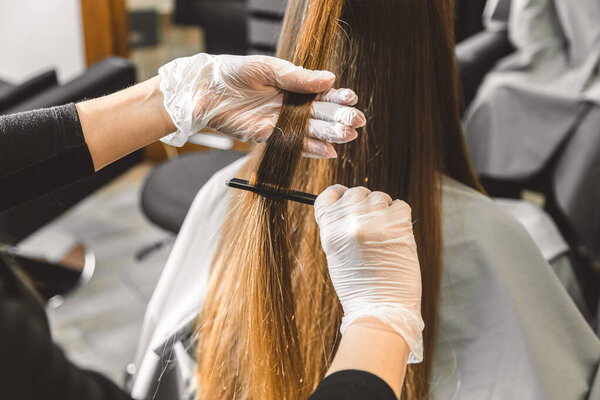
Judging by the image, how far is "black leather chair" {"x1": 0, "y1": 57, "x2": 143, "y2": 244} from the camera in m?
1.84

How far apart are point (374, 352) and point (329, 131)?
302mm

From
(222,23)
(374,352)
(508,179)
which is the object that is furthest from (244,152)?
(222,23)

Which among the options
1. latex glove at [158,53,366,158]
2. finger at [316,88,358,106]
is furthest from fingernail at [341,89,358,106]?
latex glove at [158,53,366,158]

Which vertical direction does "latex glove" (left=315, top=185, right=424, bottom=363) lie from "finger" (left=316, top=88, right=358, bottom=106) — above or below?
below

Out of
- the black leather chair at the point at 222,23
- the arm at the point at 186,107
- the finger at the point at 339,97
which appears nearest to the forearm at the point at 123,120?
the arm at the point at 186,107

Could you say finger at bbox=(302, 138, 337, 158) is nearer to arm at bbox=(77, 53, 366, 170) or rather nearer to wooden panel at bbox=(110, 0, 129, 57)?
arm at bbox=(77, 53, 366, 170)

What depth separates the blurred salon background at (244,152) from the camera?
181 centimetres

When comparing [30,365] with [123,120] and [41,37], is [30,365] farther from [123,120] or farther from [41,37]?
[41,37]

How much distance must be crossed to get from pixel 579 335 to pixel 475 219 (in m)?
0.30

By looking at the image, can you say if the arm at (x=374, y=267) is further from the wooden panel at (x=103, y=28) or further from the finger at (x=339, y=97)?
the wooden panel at (x=103, y=28)

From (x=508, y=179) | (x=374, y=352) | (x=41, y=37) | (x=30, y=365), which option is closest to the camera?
(x=30, y=365)

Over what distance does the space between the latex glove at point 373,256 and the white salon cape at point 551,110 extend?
132cm

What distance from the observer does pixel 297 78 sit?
0.78m

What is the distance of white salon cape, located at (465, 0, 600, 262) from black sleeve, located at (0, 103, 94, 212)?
1.48m
